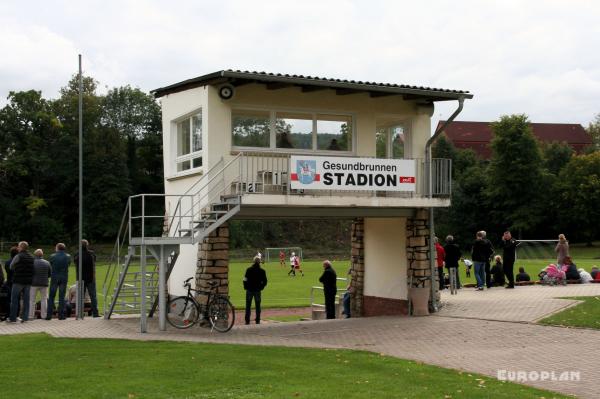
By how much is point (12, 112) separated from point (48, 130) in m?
3.76

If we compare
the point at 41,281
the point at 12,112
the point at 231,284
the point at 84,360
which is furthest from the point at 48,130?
the point at 84,360

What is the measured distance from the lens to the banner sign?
679 inches

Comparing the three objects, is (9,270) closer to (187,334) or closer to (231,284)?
(187,334)

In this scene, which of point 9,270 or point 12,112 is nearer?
point 9,270

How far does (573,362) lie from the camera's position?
11945mm

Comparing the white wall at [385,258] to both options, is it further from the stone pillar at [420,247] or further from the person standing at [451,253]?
the person standing at [451,253]

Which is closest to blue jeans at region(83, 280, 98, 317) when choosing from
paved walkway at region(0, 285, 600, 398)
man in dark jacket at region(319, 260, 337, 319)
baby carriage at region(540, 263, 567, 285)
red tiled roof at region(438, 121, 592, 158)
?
paved walkway at region(0, 285, 600, 398)

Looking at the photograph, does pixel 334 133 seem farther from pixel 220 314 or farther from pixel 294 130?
pixel 220 314

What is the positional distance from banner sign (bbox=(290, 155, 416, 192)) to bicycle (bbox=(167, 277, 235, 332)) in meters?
2.89

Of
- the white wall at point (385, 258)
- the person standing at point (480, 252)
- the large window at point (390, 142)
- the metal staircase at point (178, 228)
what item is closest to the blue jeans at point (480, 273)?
the person standing at point (480, 252)

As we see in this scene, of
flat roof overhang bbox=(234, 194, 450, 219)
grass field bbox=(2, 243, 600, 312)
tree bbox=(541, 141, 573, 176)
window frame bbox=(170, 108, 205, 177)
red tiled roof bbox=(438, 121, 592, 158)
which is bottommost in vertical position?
grass field bbox=(2, 243, 600, 312)

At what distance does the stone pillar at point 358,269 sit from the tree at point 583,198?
51812mm

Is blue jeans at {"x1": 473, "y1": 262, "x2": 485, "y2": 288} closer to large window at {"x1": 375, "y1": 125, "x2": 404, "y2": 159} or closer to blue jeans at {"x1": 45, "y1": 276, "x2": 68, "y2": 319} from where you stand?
large window at {"x1": 375, "y1": 125, "x2": 404, "y2": 159}

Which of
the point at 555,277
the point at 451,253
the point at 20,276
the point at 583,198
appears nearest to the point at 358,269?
the point at 451,253
